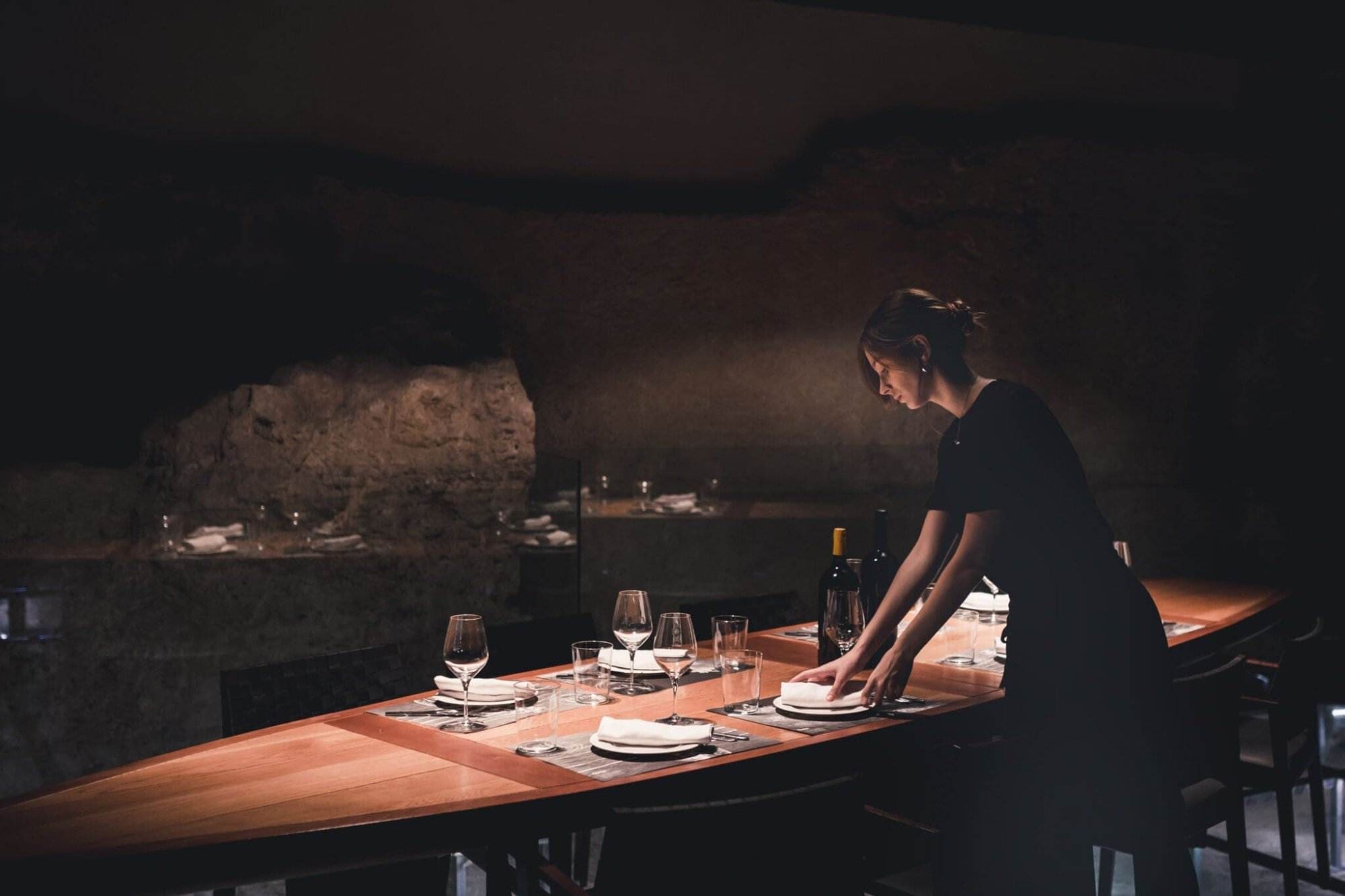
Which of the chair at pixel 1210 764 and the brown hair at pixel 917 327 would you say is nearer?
the chair at pixel 1210 764

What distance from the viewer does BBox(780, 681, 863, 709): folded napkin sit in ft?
7.04

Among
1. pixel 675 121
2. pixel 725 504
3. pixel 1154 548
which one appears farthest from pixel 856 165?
pixel 1154 548

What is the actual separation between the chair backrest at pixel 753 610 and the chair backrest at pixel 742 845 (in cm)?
167

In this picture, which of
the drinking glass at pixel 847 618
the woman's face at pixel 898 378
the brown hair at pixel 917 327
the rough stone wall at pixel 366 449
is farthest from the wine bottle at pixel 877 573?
the rough stone wall at pixel 366 449

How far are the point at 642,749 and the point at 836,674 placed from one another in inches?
22.1

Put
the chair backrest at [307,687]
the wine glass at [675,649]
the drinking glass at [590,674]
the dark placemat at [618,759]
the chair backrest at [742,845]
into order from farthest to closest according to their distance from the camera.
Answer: the chair backrest at [307,687], the drinking glass at [590,674], the wine glass at [675,649], the dark placemat at [618,759], the chair backrest at [742,845]

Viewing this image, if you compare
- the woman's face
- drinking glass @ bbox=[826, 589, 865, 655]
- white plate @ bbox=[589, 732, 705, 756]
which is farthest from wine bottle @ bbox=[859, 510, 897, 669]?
white plate @ bbox=[589, 732, 705, 756]

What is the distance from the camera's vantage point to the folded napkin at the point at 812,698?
7.04 feet

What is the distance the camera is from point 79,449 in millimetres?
5215

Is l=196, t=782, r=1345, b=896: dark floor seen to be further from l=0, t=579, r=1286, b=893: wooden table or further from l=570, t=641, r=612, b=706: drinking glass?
l=0, t=579, r=1286, b=893: wooden table

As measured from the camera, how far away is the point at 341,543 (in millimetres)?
4145

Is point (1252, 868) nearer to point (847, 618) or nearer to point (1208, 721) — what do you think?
point (1208, 721)

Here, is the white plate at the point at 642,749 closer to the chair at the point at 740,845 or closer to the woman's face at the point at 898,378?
the chair at the point at 740,845

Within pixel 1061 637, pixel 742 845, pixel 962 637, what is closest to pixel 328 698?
pixel 742 845
